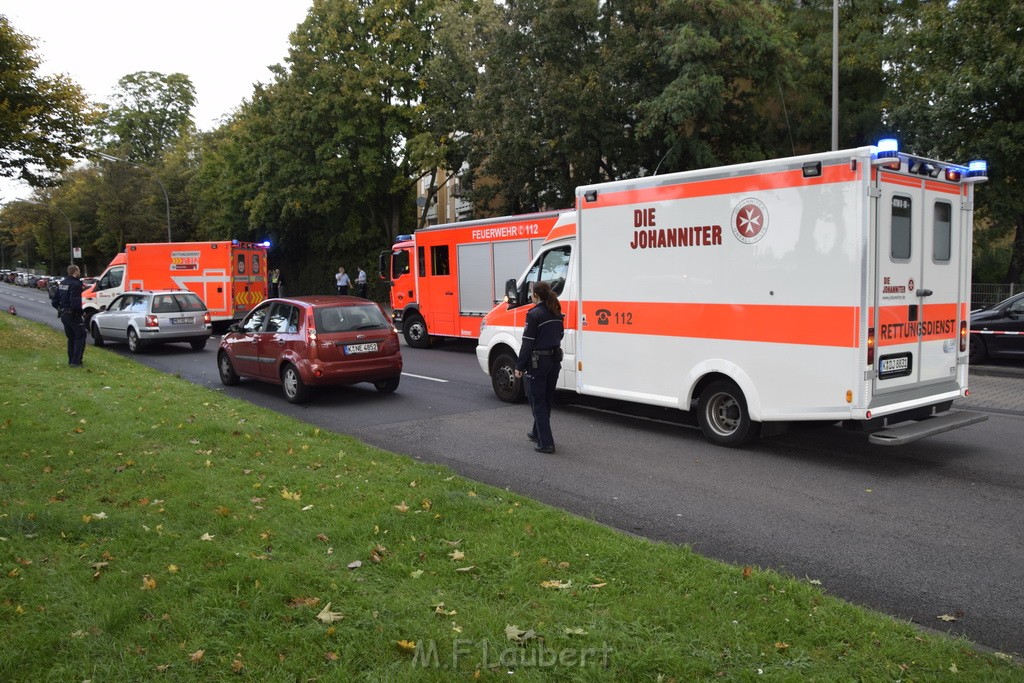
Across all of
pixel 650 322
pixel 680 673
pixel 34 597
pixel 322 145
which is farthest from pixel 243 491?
pixel 322 145

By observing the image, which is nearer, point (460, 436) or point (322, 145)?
point (460, 436)

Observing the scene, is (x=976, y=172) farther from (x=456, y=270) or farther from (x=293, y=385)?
(x=456, y=270)

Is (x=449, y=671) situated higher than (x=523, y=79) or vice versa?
(x=523, y=79)

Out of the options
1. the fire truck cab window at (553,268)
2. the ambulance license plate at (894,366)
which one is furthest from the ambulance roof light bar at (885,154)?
the fire truck cab window at (553,268)

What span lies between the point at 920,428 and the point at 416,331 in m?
14.2

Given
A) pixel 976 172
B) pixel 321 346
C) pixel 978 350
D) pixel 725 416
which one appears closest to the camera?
pixel 976 172

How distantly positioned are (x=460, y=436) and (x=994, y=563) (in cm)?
563

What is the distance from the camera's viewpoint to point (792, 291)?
26.0 feet

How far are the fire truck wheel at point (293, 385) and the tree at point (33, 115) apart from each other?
9958mm

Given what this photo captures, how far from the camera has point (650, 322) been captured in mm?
9367

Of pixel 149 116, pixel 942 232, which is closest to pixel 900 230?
pixel 942 232

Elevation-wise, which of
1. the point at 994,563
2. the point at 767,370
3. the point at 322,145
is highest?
the point at 322,145

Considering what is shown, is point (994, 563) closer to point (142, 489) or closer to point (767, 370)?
point (767, 370)

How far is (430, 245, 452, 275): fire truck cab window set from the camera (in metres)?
19.1
